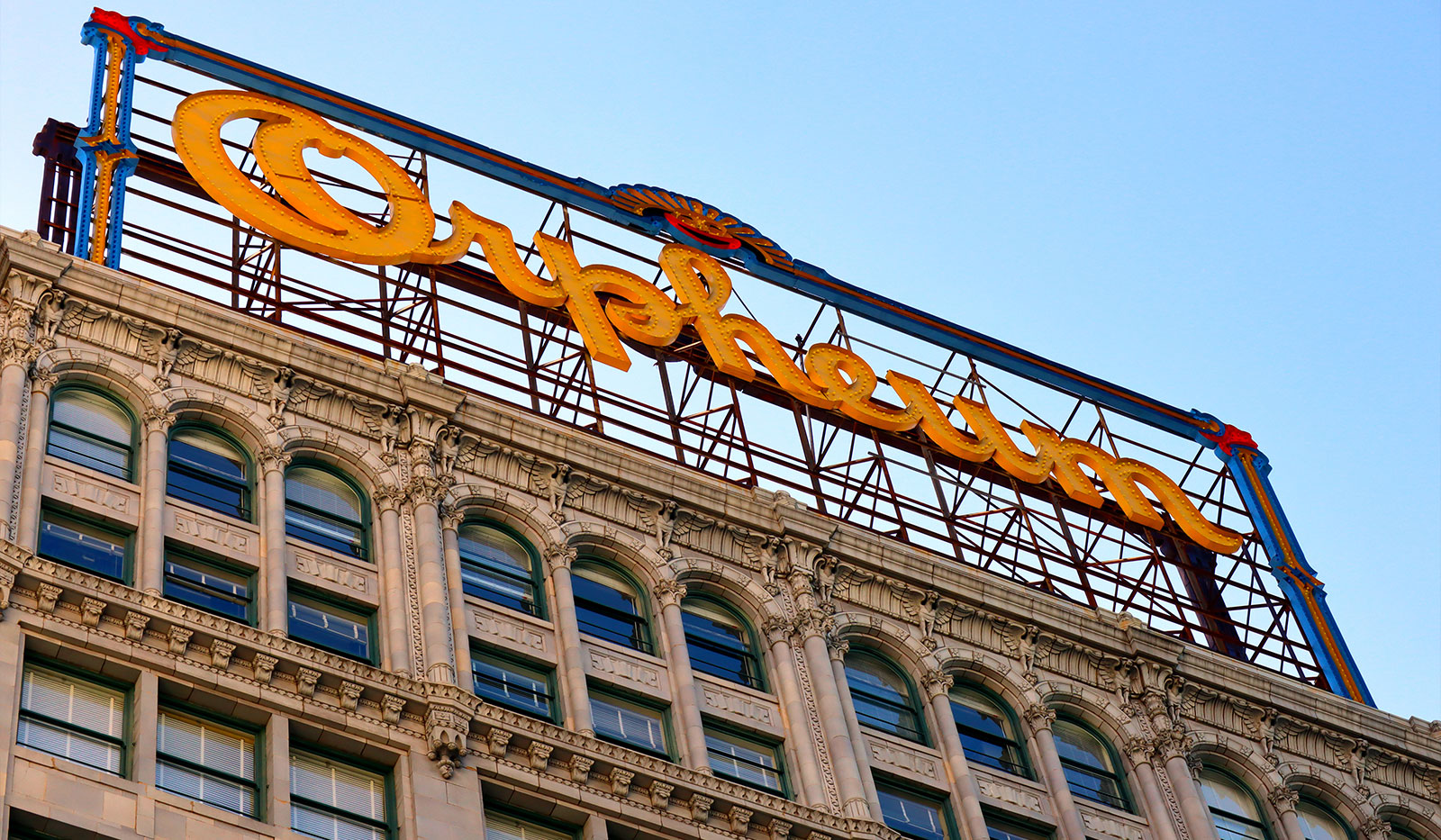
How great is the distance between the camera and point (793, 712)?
44.2 meters

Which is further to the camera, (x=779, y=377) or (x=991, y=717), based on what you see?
(x=779, y=377)

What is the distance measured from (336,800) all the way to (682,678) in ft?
29.2

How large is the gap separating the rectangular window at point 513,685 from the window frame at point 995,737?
928 centimetres

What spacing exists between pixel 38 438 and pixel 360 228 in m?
13.0

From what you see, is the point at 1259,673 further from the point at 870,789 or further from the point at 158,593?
the point at 158,593

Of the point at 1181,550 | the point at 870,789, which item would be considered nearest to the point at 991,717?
the point at 870,789

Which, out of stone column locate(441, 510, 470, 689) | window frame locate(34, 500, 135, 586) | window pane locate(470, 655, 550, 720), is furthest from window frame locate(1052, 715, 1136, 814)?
window frame locate(34, 500, 135, 586)

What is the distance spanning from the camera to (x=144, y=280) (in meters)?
45.7

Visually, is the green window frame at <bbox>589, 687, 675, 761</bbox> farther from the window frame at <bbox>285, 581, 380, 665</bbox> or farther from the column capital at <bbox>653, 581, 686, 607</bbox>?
the window frame at <bbox>285, 581, 380, 665</bbox>

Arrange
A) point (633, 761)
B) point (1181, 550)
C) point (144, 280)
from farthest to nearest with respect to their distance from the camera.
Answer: point (1181, 550), point (144, 280), point (633, 761)

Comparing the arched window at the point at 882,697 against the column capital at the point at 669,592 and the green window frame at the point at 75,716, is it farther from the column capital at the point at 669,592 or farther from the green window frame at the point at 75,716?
the green window frame at the point at 75,716

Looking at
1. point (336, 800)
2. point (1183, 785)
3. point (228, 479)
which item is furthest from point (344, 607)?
point (1183, 785)

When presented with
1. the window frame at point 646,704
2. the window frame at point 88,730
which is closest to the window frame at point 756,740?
the window frame at point 646,704

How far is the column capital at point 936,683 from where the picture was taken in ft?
155
